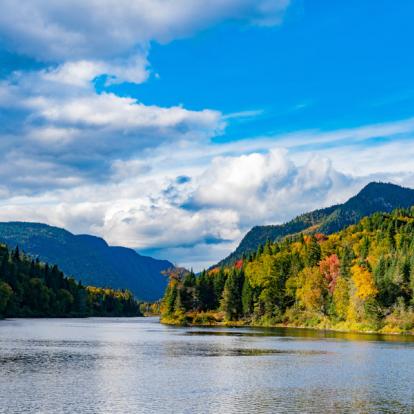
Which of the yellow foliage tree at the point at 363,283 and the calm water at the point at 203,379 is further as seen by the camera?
the yellow foliage tree at the point at 363,283

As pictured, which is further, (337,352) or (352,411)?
(337,352)

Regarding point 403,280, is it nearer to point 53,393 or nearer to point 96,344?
point 96,344

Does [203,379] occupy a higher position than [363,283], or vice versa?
[363,283]

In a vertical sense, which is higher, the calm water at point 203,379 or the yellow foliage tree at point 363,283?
the yellow foliage tree at point 363,283

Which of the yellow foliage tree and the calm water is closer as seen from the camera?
the calm water

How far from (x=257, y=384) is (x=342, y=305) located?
132m

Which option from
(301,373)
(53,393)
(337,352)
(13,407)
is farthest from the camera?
(337,352)

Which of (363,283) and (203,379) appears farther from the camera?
(363,283)

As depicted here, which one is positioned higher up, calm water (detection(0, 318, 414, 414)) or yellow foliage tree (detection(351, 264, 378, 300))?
yellow foliage tree (detection(351, 264, 378, 300))

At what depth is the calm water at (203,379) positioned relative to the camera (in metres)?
53.0

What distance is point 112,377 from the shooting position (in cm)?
6900

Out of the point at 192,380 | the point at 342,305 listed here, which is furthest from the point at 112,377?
the point at 342,305

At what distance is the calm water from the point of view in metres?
53.0

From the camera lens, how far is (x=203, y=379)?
68750 millimetres
